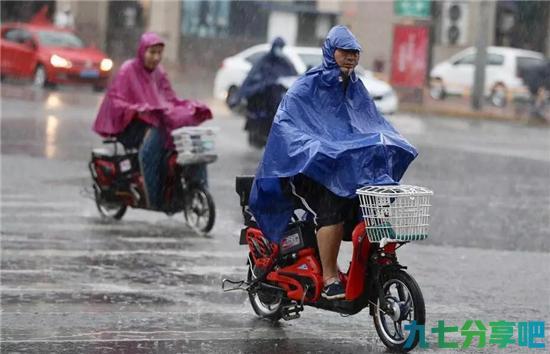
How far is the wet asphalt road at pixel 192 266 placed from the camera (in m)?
8.00

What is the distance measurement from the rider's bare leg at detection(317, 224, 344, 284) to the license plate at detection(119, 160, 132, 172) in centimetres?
567

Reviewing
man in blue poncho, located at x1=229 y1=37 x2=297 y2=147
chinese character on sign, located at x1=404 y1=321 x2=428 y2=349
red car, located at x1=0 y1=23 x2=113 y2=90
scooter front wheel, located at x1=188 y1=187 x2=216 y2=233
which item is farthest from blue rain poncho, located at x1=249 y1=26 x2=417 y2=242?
red car, located at x1=0 y1=23 x2=113 y2=90

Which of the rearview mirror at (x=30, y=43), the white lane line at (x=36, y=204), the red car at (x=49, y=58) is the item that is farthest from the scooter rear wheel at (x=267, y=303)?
the rearview mirror at (x=30, y=43)

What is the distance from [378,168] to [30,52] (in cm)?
2848

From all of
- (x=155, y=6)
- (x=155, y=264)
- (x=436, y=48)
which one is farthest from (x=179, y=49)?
(x=155, y=264)

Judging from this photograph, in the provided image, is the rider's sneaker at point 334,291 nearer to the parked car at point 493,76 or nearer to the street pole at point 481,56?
the street pole at point 481,56

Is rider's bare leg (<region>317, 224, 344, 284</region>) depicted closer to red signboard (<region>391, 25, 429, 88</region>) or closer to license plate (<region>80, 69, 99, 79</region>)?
license plate (<region>80, 69, 99, 79</region>)

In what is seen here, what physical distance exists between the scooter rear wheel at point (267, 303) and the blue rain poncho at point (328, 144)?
0.40 meters

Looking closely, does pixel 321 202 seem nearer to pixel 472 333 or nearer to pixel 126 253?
pixel 472 333

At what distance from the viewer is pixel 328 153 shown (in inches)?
301

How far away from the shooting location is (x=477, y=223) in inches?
563

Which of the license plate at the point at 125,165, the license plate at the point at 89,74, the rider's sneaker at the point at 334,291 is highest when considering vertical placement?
the rider's sneaker at the point at 334,291

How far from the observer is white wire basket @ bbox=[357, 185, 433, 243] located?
24.1 feet

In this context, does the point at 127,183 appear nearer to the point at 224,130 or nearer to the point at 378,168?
the point at 378,168
